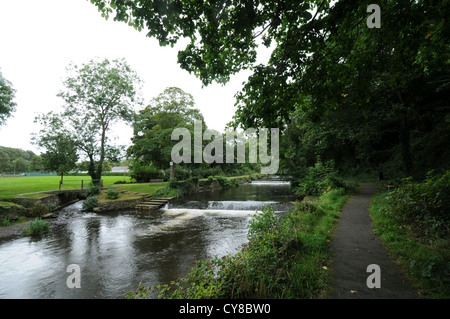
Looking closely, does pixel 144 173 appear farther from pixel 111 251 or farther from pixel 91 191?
pixel 111 251

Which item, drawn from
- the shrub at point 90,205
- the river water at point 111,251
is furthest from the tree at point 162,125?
the river water at point 111,251

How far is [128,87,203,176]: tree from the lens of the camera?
67.2ft

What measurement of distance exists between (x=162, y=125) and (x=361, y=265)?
2286 cm

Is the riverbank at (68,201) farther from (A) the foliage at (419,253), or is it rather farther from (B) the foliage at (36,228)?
(A) the foliage at (419,253)

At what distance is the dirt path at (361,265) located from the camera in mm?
2717

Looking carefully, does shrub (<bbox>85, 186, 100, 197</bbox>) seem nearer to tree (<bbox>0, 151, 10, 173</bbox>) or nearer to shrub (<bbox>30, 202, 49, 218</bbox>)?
shrub (<bbox>30, 202, 49, 218</bbox>)

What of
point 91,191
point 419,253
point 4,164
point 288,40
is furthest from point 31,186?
point 4,164

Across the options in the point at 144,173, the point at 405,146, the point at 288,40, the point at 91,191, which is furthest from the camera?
the point at 144,173

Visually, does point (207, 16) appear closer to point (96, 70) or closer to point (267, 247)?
point (267, 247)

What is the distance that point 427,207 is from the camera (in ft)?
15.5

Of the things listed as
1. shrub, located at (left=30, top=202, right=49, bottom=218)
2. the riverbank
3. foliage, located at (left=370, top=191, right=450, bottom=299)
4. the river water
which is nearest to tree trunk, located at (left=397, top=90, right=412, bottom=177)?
foliage, located at (left=370, top=191, right=450, bottom=299)

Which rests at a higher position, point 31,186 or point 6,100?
point 6,100

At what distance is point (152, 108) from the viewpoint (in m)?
26.1
